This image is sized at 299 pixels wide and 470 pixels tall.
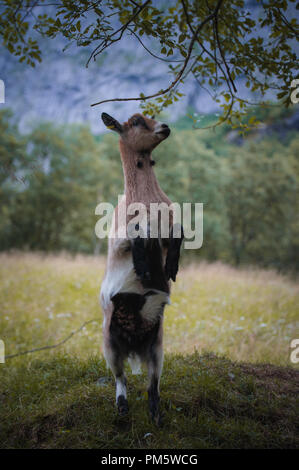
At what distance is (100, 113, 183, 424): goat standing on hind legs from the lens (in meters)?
2.49

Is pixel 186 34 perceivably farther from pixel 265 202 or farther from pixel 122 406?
pixel 265 202

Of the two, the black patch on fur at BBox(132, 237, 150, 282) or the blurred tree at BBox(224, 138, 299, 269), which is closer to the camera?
the black patch on fur at BBox(132, 237, 150, 282)

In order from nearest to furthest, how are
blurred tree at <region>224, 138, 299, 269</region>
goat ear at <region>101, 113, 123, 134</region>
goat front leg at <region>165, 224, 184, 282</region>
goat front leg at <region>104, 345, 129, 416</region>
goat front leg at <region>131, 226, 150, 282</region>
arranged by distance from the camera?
goat front leg at <region>131, 226, 150, 282</region>, goat front leg at <region>165, 224, 184, 282</region>, goat ear at <region>101, 113, 123, 134</region>, goat front leg at <region>104, 345, 129, 416</region>, blurred tree at <region>224, 138, 299, 269</region>

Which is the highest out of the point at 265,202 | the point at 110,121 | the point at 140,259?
the point at 265,202

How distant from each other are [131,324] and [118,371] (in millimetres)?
451

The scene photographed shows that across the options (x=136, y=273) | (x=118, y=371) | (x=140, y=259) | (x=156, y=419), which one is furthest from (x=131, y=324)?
(x=156, y=419)

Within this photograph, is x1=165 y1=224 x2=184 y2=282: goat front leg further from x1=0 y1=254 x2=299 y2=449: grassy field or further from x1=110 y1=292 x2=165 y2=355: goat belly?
x1=0 y1=254 x2=299 y2=449: grassy field

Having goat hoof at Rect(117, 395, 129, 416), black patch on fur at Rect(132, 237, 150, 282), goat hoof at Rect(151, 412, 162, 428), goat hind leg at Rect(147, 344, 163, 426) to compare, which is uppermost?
black patch on fur at Rect(132, 237, 150, 282)

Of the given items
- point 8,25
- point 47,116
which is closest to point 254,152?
point 47,116

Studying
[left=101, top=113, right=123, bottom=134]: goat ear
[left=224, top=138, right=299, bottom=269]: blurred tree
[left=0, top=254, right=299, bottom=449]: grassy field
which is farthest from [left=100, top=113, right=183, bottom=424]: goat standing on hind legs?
[left=224, top=138, right=299, bottom=269]: blurred tree

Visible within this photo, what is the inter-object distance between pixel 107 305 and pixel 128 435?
1.14m

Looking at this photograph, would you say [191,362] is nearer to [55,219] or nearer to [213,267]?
[213,267]

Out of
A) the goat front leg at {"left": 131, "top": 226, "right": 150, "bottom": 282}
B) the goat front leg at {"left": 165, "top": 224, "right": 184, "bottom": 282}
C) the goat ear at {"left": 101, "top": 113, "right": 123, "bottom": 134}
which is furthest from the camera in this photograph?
the goat ear at {"left": 101, "top": 113, "right": 123, "bottom": 134}

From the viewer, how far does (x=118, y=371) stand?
272cm
